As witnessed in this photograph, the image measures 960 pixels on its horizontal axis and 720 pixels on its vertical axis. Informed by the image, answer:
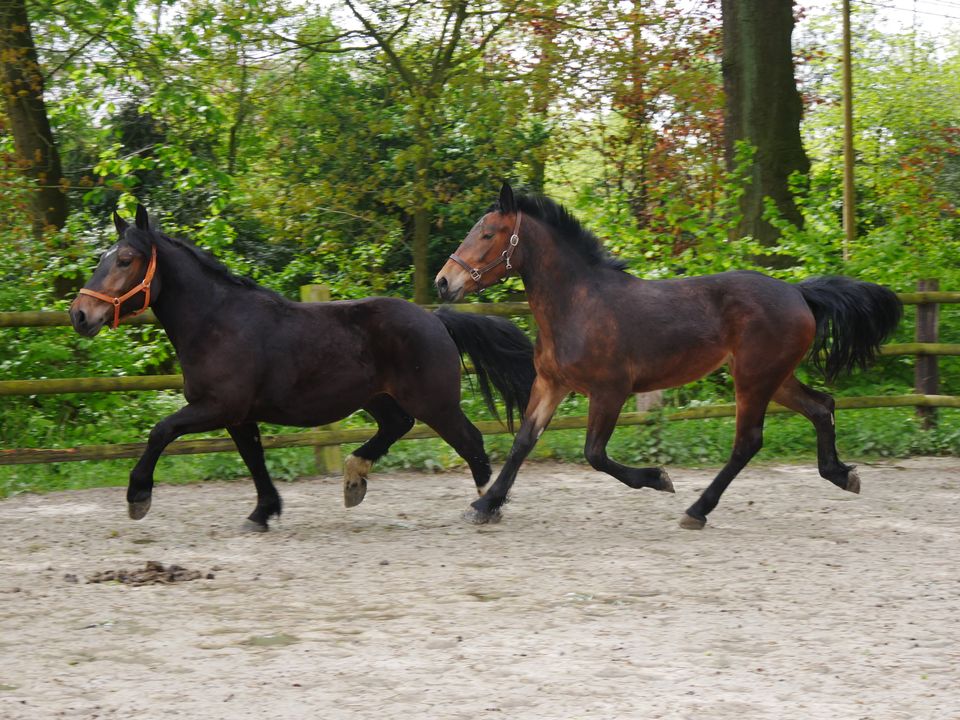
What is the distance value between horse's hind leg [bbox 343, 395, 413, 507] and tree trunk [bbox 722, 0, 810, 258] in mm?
5719

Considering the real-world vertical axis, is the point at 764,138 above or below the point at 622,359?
above

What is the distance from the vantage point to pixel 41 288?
31.3ft

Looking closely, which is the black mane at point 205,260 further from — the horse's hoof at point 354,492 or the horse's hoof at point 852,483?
the horse's hoof at point 852,483

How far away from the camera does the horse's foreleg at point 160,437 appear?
19.1ft

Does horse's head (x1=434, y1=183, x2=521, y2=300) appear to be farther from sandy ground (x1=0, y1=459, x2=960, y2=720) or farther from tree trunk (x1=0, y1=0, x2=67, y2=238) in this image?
tree trunk (x1=0, y1=0, x2=67, y2=238)

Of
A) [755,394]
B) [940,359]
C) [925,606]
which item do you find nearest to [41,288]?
[755,394]

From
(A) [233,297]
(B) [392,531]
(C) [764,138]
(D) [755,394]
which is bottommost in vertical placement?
(B) [392,531]

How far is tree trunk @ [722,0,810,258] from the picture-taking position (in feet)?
36.3

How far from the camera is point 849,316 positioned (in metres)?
6.87

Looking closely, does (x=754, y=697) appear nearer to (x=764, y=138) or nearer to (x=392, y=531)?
(x=392, y=531)

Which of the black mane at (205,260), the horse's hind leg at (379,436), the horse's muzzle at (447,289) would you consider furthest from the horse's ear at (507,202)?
the black mane at (205,260)

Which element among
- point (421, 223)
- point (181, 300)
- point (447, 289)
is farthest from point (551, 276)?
point (421, 223)

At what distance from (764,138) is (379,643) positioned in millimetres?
8510

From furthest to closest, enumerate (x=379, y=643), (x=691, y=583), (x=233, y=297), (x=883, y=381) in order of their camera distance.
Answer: (x=883, y=381)
(x=233, y=297)
(x=691, y=583)
(x=379, y=643)
